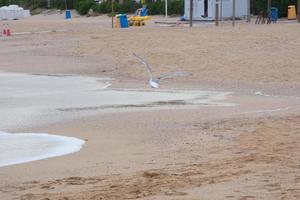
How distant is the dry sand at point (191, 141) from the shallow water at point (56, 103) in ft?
1.51

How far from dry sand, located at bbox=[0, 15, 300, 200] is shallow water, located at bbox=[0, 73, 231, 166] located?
1.51ft

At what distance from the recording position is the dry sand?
7398mm

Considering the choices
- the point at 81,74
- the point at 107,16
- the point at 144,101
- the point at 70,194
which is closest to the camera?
the point at 70,194

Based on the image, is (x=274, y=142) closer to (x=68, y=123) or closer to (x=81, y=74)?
(x=68, y=123)

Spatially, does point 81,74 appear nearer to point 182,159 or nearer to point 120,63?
point 120,63

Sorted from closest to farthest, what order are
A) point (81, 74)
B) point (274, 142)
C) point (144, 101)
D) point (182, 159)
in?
point (182, 159) → point (274, 142) → point (144, 101) → point (81, 74)

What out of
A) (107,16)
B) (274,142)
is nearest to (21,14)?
(107,16)

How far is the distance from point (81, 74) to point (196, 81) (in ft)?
13.7

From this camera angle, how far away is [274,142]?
1000 cm

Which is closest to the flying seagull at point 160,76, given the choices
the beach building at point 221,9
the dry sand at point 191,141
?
the dry sand at point 191,141

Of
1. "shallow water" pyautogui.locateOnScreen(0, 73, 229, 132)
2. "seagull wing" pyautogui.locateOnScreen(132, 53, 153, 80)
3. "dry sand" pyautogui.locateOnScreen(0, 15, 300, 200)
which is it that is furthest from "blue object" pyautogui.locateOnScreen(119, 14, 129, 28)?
"shallow water" pyautogui.locateOnScreen(0, 73, 229, 132)

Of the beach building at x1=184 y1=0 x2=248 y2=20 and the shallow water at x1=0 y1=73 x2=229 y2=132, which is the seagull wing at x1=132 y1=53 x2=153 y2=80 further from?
the beach building at x1=184 y1=0 x2=248 y2=20

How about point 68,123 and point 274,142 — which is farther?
point 68,123

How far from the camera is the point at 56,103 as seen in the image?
15.6 m
